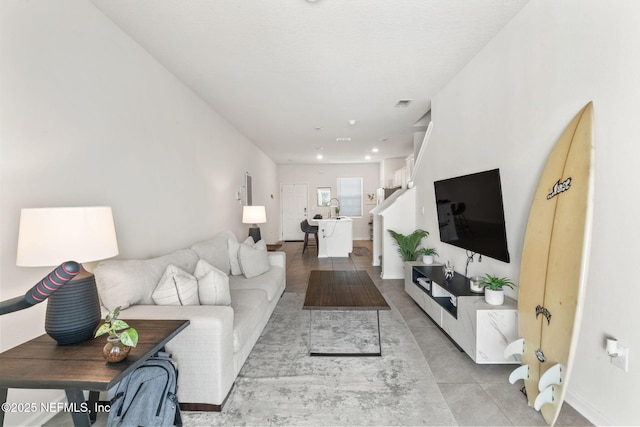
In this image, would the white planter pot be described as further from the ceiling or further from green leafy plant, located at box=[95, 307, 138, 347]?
green leafy plant, located at box=[95, 307, 138, 347]

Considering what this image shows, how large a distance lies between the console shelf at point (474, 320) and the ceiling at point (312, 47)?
7.45 feet

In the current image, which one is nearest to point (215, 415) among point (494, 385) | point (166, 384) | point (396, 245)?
point (166, 384)

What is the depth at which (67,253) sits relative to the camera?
1319mm

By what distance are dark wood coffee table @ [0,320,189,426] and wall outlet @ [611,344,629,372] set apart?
2.38 meters

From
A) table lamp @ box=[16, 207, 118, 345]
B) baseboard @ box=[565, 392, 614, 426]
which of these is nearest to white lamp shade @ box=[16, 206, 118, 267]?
table lamp @ box=[16, 207, 118, 345]

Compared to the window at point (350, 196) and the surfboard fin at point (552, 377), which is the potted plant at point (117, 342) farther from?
the window at point (350, 196)

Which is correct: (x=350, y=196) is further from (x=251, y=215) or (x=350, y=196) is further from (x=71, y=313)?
(x=71, y=313)

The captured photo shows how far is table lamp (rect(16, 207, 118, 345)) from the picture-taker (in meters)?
1.29

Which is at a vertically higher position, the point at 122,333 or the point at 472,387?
the point at 122,333

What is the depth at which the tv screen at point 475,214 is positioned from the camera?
92.2 inches

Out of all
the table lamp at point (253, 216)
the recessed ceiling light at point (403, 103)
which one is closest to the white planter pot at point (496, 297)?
the recessed ceiling light at point (403, 103)

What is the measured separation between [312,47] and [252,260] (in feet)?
7.78

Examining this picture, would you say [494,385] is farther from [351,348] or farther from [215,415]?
[215,415]

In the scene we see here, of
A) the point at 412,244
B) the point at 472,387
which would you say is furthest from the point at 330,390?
the point at 412,244
